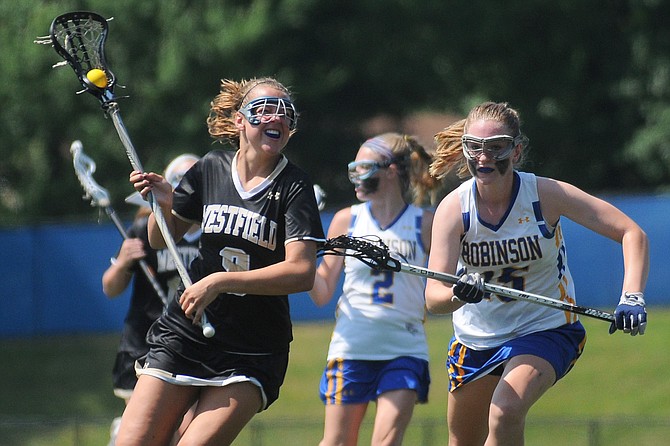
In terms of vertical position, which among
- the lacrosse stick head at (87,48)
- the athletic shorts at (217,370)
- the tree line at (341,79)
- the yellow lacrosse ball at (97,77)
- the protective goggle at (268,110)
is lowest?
the athletic shorts at (217,370)

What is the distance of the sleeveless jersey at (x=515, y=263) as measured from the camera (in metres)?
5.29

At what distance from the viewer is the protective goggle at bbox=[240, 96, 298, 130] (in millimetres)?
5051

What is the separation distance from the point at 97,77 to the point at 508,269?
198cm

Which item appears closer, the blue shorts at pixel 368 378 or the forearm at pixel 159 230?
the forearm at pixel 159 230

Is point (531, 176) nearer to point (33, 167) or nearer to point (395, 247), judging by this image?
point (395, 247)

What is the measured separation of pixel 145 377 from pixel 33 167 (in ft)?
52.8

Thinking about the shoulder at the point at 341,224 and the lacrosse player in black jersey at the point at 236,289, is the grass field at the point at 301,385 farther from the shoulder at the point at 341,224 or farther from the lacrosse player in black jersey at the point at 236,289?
the lacrosse player in black jersey at the point at 236,289

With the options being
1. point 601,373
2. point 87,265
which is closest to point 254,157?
point 601,373

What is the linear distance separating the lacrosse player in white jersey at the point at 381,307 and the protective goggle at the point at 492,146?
1327 mm

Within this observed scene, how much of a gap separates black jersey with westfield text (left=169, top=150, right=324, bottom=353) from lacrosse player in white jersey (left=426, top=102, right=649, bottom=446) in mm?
677

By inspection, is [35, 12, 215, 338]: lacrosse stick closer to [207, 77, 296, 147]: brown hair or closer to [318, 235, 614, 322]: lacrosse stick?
[207, 77, 296, 147]: brown hair

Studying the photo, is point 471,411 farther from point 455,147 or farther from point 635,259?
point 455,147

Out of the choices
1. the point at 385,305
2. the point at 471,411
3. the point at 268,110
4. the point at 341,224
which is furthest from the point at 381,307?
the point at 268,110

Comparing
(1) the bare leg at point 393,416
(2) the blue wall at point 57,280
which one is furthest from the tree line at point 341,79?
(1) the bare leg at point 393,416
